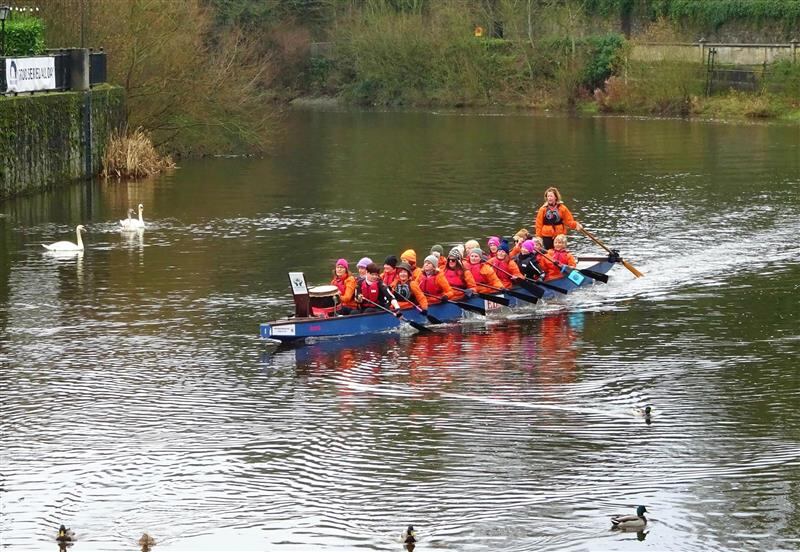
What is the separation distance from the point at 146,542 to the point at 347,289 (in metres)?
10.2

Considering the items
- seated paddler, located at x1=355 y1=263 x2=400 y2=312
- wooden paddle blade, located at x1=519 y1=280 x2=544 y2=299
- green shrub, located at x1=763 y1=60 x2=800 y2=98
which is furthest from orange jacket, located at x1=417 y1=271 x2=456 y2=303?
green shrub, located at x1=763 y1=60 x2=800 y2=98

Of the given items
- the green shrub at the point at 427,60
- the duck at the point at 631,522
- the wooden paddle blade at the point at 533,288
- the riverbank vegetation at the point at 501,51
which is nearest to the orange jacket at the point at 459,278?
the wooden paddle blade at the point at 533,288

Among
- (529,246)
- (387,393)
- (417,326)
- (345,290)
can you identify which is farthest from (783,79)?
(387,393)

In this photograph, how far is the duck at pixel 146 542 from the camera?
1548 centimetres

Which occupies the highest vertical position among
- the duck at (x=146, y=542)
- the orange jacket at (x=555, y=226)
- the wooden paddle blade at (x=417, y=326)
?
the orange jacket at (x=555, y=226)

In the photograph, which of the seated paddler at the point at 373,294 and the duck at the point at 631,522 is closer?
the duck at the point at 631,522

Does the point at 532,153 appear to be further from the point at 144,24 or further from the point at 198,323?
the point at 198,323

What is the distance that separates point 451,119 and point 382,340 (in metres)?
56.8

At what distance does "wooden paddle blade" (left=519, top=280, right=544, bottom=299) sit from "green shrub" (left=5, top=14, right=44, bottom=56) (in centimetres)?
2138

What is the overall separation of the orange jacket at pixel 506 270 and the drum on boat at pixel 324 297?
4044 mm

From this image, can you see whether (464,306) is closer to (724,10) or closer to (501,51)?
(724,10)

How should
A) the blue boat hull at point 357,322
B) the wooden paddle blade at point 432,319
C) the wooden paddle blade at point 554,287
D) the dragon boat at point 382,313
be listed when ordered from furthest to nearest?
the wooden paddle blade at point 554,287, the wooden paddle blade at point 432,319, the dragon boat at point 382,313, the blue boat hull at point 357,322

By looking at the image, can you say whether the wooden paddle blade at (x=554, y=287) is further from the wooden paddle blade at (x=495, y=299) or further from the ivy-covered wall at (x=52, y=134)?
the ivy-covered wall at (x=52, y=134)

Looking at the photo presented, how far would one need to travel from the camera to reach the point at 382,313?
25.3 meters
